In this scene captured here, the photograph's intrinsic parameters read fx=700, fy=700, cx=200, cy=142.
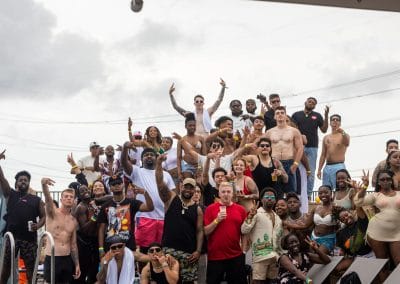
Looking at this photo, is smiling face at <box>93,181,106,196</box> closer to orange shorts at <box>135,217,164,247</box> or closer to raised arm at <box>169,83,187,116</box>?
orange shorts at <box>135,217,164,247</box>

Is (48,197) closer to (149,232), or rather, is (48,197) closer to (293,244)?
(149,232)

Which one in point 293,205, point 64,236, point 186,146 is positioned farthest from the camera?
point 186,146

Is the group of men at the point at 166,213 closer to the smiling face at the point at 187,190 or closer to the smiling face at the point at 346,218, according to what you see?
the smiling face at the point at 187,190

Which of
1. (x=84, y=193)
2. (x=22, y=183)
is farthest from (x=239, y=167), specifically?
(x=22, y=183)

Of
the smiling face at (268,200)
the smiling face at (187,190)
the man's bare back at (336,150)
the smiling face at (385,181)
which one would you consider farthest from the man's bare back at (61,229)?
the man's bare back at (336,150)

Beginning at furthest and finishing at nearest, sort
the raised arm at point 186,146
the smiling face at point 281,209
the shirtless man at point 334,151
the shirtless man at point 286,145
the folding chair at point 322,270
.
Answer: the shirtless man at point 334,151, the shirtless man at point 286,145, the raised arm at point 186,146, the smiling face at point 281,209, the folding chair at point 322,270

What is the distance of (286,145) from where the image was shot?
12.7 metres

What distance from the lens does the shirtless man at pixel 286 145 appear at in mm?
12695

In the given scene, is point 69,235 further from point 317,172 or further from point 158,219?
point 317,172

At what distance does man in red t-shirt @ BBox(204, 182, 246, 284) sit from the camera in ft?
32.5

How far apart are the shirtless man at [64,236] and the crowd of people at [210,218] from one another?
2 cm

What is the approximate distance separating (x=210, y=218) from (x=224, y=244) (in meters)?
0.44

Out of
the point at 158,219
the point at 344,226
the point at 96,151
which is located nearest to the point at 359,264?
the point at 344,226

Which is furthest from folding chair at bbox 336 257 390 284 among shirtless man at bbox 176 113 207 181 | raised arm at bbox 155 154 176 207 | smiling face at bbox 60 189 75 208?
smiling face at bbox 60 189 75 208
